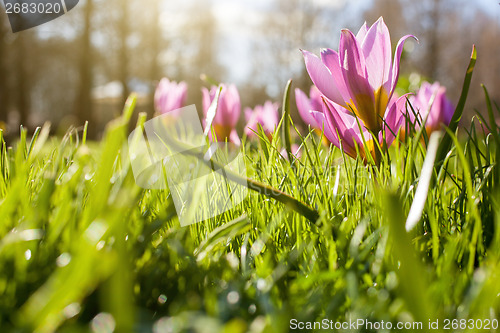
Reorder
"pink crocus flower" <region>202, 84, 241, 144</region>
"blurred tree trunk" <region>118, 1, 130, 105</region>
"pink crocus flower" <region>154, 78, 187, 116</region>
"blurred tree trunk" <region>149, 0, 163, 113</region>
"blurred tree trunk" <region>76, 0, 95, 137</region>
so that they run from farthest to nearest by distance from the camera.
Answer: "blurred tree trunk" <region>149, 0, 163, 113</region>
"blurred tree trunk" <region>118, 1, 130, 105</region>
"blurred tree trunk" <region>76, 0, 95, 137</region>
"pink crocus flower" <region>154, 78, 187, 116</region>
"pink crocus flower" <region>202, 84, 241, 144</region>

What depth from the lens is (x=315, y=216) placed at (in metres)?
0.54

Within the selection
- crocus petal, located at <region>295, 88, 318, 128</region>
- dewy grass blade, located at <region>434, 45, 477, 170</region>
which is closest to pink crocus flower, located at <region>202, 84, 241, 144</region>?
crocus petal, located at <region>295, 88, 318, 128</region>

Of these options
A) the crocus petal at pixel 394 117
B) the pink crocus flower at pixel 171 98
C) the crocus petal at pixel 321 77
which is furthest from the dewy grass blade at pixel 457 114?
the pink crocus flower at pixel 171 98

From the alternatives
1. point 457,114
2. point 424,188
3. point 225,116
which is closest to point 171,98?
point 225,116

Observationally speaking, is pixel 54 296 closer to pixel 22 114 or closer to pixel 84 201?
pixel 84 201

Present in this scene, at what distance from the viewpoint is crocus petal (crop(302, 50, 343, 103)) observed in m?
0.71

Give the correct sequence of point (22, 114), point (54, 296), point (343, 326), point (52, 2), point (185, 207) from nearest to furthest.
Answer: point (54, 296) < point (343, 326) < point (185, 207) < point (52, 2) < point (22, 114)

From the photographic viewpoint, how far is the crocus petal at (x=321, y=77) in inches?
27.9

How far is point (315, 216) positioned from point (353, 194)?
0.56ft

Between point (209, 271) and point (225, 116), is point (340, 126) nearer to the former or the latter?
point (209, 271)

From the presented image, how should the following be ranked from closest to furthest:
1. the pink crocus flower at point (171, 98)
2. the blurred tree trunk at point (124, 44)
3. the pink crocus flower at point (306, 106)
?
the pink crocus flower at point (306, 106) → the pink crocus flower at point (171, 98) → the blurred tree trunk at point (124, 44)

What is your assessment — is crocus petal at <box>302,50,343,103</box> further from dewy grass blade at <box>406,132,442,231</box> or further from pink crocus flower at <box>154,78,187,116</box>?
pink crocus flower at <box>154,78,187,116</box>

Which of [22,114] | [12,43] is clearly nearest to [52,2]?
[22,114]

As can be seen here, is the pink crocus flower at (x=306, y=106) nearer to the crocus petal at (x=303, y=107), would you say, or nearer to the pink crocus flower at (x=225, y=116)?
the crocus petal at (x=303, y=107)
